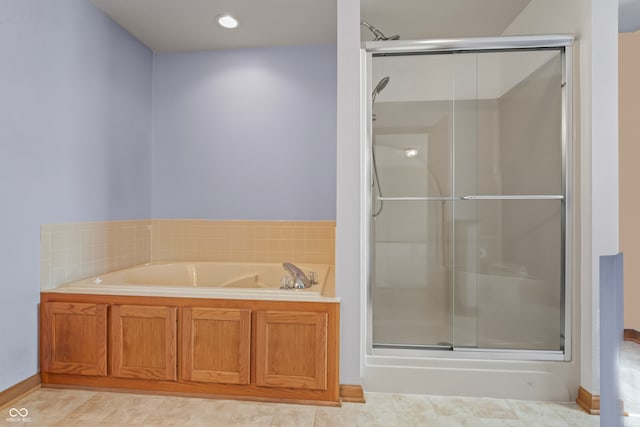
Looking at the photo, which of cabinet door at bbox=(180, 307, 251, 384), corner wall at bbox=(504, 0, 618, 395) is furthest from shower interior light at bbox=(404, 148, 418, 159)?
cabinet door at bbox=(180, 307, 251, 384)

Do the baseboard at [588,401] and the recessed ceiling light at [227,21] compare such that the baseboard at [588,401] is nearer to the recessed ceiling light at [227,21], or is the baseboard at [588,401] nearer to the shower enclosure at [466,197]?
the shower enclosure at [466,197]

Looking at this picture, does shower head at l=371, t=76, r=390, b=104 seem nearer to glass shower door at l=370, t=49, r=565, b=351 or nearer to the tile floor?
glass shower door at l=370, t=49, r=565, b=351

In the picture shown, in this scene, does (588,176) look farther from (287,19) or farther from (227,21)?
(227,21)

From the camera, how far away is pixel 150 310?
2.14 metres

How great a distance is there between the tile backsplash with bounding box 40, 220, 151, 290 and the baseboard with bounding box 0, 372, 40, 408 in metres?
0.51

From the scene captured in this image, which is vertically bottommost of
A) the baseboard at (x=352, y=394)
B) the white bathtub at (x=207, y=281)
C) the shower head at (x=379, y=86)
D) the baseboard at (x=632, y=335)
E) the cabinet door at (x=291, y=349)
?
the baseboard at (x=352, y=394)

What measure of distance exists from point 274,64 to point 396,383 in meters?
2.64

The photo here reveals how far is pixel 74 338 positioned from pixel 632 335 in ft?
8.43

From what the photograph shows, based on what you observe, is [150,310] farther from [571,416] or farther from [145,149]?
[571,416]

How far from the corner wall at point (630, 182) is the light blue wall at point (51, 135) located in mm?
2529

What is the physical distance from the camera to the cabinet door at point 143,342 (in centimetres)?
212

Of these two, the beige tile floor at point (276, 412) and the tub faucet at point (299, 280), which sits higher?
the tub faucet at point (299, 280)

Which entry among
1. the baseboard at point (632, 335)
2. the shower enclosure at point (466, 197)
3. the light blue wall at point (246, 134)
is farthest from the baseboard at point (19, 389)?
the baseboard at point (632, 335)

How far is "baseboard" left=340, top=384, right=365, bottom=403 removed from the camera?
208cm
